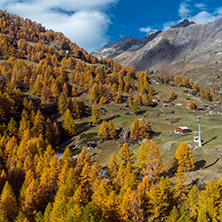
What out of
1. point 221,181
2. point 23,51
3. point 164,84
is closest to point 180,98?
point 164,84

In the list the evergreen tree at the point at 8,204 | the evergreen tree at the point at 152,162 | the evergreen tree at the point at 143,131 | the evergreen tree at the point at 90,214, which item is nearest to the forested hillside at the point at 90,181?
the evergreen tree at the point at 8,204

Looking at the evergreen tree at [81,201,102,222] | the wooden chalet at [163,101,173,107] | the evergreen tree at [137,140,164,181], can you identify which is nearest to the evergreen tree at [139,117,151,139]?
the evergreen tree at [137,140,164,181]

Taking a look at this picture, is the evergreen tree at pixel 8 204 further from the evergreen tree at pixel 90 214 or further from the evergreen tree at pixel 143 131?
the evergreen tree at pixel 143 131

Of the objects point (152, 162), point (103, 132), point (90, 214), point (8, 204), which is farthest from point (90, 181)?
point (103, 132)

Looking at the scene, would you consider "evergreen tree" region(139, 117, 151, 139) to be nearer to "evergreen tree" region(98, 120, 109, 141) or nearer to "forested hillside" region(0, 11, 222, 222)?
"forested hillside" region(0, 11, 222, 222)

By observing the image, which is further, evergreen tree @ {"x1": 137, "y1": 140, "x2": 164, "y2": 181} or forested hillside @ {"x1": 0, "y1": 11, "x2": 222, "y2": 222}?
evergreen tree @ {"x1": 137, "y1": 140, "x2": 164, "y2": 181}

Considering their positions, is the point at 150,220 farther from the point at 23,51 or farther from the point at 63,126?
the point at 23,51

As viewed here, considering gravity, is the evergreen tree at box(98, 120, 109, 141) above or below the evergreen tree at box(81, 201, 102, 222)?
above

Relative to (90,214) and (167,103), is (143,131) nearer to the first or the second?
(90,214)

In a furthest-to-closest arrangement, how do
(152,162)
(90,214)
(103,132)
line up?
1. (103,132)
2. (152,162)
3. (90,214)

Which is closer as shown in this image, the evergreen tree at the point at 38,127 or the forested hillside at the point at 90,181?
the forested hillside at the point at 90,181

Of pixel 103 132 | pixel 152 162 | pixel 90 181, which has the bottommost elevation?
pixel 90 181
